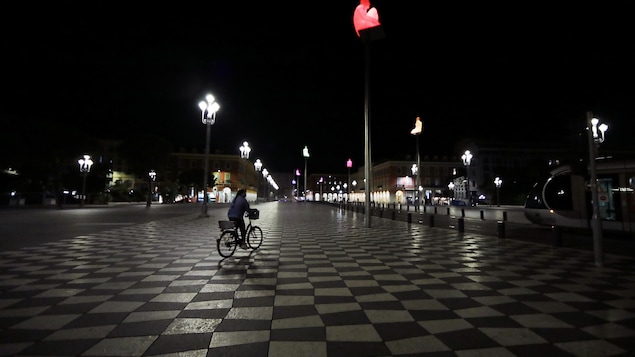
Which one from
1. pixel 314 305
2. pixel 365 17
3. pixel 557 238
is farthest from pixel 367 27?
pixel 314 305

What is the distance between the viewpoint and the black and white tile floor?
370 centimetres

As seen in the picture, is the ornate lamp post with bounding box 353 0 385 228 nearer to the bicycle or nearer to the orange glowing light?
the orange glowing light

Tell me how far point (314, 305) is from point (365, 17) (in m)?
18.1

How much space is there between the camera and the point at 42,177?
48188 millimetres

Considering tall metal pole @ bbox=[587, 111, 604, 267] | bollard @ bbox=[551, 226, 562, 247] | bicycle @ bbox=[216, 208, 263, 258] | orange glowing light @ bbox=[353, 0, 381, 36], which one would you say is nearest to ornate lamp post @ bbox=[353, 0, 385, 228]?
orange glowing light @ bbox=[353, 0, 381, 36]

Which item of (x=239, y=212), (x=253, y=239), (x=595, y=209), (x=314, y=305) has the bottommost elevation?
(x=314, y=305)

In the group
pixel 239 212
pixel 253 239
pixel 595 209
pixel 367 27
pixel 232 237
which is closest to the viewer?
pixel 595 209

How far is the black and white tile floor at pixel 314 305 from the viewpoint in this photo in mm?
3701

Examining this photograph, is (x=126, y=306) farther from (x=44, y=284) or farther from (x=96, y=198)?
(x=96, y=198)

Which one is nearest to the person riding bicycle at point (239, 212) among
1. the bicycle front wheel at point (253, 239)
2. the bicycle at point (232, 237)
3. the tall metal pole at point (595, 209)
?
the bicycle at point (232, 237)

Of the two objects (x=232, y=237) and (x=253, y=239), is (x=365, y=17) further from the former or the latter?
(x=232, y=237)

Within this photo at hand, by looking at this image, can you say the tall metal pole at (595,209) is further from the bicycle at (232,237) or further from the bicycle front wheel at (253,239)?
the bicycle front wheel at (253,239)

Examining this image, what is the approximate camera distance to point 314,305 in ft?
16.8

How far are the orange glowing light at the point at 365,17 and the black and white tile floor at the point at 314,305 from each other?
47.2 ft
